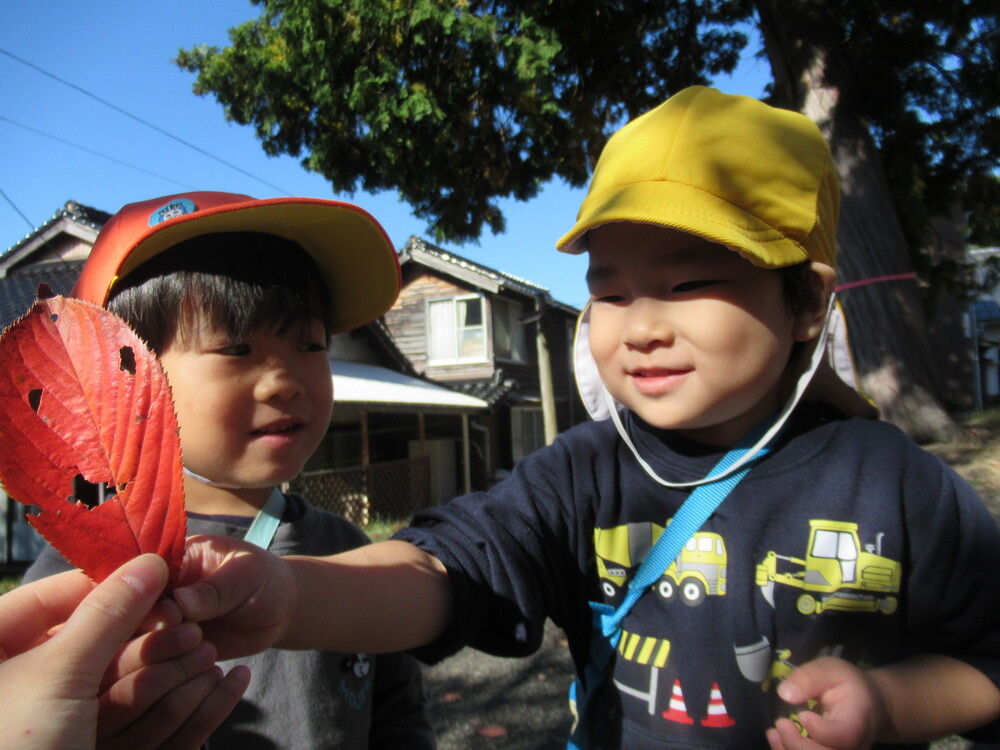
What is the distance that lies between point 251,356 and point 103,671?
2.31 ft

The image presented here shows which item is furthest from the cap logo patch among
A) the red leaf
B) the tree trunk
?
the tree trunk

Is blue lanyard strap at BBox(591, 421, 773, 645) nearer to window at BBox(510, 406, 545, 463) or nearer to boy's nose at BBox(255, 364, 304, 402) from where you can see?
boy's nose at BBox(255, 364, 304, 402)

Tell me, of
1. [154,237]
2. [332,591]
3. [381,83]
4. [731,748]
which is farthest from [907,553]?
[381,83]

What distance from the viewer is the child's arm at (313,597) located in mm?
Answer: 736

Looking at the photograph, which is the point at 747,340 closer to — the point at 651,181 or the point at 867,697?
the point at 651,181

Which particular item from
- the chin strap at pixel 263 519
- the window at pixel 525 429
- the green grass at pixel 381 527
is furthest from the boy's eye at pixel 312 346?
the window at pixel 525 429

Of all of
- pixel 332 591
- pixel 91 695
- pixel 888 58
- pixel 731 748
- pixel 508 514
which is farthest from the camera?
pixel 888 58

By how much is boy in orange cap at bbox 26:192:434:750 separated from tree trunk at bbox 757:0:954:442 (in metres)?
4.82

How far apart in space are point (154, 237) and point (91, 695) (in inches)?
32.0

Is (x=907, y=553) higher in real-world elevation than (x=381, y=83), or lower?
lower

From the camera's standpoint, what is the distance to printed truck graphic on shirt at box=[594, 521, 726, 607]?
111 centimetres

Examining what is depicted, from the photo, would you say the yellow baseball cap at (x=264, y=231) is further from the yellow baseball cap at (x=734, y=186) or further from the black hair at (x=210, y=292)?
the yellow baseball cap at (x=734, y=186)

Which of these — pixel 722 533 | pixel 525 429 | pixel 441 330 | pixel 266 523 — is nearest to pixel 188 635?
pixel 266 523

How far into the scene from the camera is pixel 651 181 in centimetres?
111
